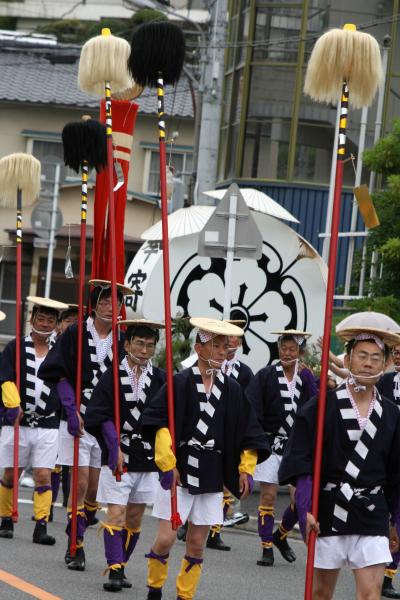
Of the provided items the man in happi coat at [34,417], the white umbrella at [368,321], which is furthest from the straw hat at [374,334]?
the man in happi coat at [34,417]

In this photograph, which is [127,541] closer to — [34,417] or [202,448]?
[202,448]

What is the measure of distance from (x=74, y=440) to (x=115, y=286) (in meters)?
1.34

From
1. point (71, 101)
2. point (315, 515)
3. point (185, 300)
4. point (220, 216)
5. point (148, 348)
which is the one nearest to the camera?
point (315, 515)

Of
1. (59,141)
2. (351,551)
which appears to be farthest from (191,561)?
(59,141)

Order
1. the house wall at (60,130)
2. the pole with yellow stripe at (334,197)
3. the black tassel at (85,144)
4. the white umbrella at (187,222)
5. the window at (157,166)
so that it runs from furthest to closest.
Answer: the window at (157,166)
the house wall at (60,130)
the white umbrella at (187,222)
the black tassel at (85,144)
the pole with yellow stripe at (334,197)

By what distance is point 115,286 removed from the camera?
8.75 m

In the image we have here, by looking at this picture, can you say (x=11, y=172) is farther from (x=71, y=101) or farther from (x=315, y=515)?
(x=71, y=101)

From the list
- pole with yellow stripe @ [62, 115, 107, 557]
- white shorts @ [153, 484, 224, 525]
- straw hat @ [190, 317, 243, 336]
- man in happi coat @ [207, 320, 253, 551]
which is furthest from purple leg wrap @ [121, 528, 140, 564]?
man in happi coat @ [207, 320, 253, 551]

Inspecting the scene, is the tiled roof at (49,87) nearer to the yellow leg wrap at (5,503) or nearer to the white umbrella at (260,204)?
the white umbrella at (260,204)

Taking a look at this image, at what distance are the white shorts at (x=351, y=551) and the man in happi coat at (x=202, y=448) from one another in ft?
4.42

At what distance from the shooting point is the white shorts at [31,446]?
10.6m

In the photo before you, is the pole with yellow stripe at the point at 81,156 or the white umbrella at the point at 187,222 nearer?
the pole with yellow stripe at the point at 81,156

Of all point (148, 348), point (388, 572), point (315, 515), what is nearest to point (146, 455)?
point (148, 348)

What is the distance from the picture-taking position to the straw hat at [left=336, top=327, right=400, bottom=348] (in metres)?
6.39
